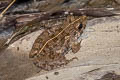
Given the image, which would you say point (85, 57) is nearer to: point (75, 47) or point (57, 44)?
point (75, 47)

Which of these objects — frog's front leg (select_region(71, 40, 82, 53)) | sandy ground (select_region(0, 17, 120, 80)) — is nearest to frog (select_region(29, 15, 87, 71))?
frog's front leg (select_region(71, 40, 82, 53))

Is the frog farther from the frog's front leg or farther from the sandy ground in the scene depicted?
the sandy ground

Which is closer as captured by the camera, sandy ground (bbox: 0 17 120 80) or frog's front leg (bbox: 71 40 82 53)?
sandy ground (bbox: 0 17 120 80)

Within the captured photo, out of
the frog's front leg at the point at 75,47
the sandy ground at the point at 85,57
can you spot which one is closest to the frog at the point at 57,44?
the frog's front leg at the point at 75,47

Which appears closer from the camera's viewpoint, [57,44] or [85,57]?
[57,44]

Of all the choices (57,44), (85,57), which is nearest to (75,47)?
(85,57)

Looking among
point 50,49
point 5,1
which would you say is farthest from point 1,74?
point 5,1

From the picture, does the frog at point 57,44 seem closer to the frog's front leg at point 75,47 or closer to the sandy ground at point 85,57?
the frog's front leg at point 75,47
